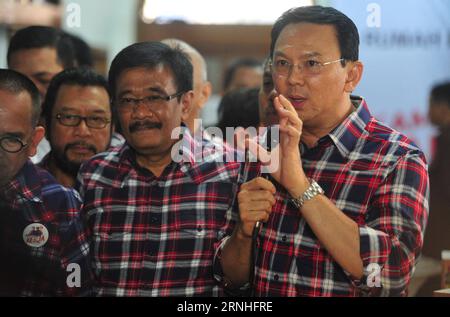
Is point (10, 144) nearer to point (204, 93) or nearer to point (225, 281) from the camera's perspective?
point (225, 281)

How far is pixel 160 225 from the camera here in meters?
1.67

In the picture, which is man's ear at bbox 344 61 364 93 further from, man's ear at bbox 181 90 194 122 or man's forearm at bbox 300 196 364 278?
man's ear at bbox 181 90 194 122

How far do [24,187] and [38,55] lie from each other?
0.59 m

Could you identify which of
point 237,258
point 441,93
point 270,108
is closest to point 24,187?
point 237,258

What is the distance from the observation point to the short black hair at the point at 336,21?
1.53m

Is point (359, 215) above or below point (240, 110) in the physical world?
below

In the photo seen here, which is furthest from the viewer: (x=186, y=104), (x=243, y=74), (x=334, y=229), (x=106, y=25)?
(x=243, y=74)

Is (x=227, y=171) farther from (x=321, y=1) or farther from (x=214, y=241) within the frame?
(x=321, y=1)

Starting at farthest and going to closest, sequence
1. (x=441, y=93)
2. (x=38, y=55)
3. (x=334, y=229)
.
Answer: (x=441, y=93), (x=38, y=55), (x=334, y=229)

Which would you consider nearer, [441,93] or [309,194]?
[309,194]

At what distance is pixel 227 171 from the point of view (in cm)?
170

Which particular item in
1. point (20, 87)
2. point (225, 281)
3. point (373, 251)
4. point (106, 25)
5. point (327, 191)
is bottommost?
point (225, 281)
